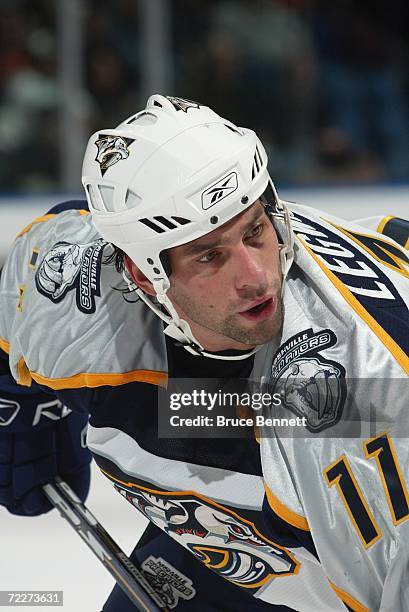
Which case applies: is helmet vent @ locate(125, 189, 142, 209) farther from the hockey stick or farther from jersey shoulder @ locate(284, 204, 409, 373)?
the hockey stick

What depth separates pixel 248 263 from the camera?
139cm

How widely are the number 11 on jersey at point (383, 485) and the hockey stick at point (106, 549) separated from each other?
597 millimetres

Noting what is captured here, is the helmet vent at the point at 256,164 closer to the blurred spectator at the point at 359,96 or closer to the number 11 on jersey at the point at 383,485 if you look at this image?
the number 11 on jersey at the point at 383,485

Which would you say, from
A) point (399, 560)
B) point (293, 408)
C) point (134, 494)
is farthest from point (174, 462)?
point (399, 560)

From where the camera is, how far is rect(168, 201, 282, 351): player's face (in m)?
1.39

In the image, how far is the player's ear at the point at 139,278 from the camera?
152cm

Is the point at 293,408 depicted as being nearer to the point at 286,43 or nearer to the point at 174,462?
the point at 174,462

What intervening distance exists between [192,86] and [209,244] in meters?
3.00

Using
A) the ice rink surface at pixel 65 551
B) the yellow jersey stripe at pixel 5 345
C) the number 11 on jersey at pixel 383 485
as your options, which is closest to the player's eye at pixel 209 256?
the number 11 on jersey at pixel 383 485

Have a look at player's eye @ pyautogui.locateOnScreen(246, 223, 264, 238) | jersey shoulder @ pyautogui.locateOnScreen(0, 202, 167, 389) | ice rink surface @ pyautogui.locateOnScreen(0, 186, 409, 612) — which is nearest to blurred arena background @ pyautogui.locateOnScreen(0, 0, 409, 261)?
ice rink surface @ pyautogui.locateOnScreen(0, 186, 409, 612)

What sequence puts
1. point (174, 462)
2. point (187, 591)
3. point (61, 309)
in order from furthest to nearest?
point (187, 591) → point (61, 309) → point (174, 462)

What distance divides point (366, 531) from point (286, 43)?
10.8ft

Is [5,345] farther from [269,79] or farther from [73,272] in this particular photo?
[269,79]

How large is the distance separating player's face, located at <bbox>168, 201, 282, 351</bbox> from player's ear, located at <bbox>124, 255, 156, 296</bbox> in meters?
0.07
